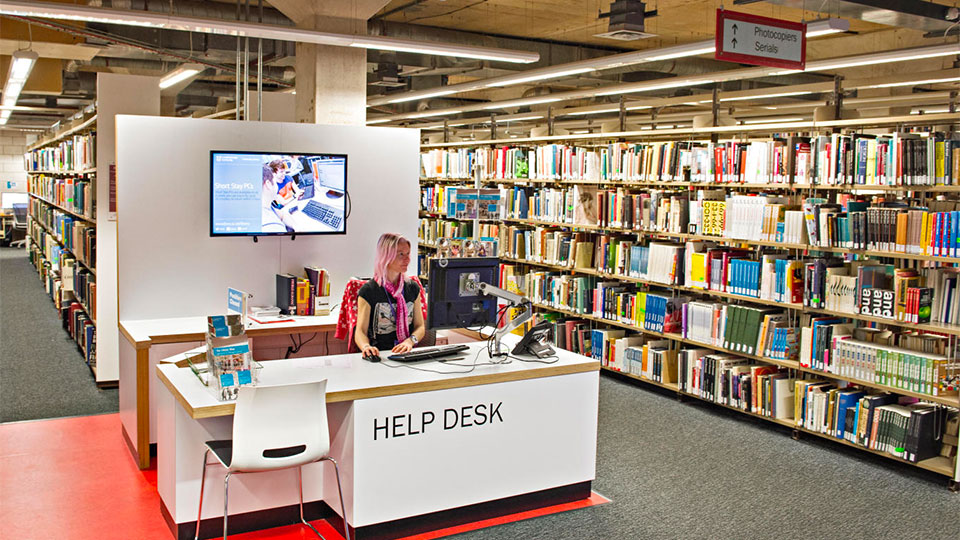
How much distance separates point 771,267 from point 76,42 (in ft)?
25.3

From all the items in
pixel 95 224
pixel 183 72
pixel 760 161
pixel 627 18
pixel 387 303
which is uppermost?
pixel 627 18

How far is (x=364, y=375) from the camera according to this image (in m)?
4.56

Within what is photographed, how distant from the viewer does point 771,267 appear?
21.4 ft

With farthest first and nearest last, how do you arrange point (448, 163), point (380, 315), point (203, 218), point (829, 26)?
point (448, 163) < point (203, 218) < point (829, 26) < point (380, 315)

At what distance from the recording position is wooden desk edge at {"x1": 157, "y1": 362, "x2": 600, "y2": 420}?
4.04 meters

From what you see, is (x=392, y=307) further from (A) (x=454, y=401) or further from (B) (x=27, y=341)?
(B) (x=27, y=341)

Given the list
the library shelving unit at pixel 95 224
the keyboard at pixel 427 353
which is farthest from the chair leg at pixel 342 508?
the library shelving unit at pixel 95 224

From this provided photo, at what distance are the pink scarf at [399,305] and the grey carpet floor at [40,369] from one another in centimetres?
293

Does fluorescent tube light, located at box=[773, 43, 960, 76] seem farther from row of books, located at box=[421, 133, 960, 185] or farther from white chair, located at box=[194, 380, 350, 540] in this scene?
white chair, located at box=[194, 380, 350, 540]

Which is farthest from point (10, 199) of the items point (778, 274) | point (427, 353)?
point (778, 274)

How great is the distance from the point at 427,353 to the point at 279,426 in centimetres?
116

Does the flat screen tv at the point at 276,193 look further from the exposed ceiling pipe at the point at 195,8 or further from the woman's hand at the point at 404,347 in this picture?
the exposed ceiling pipe at the point at 195,8

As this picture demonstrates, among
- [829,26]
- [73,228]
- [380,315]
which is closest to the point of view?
[380,315]

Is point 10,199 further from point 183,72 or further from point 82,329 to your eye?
point 183,72
